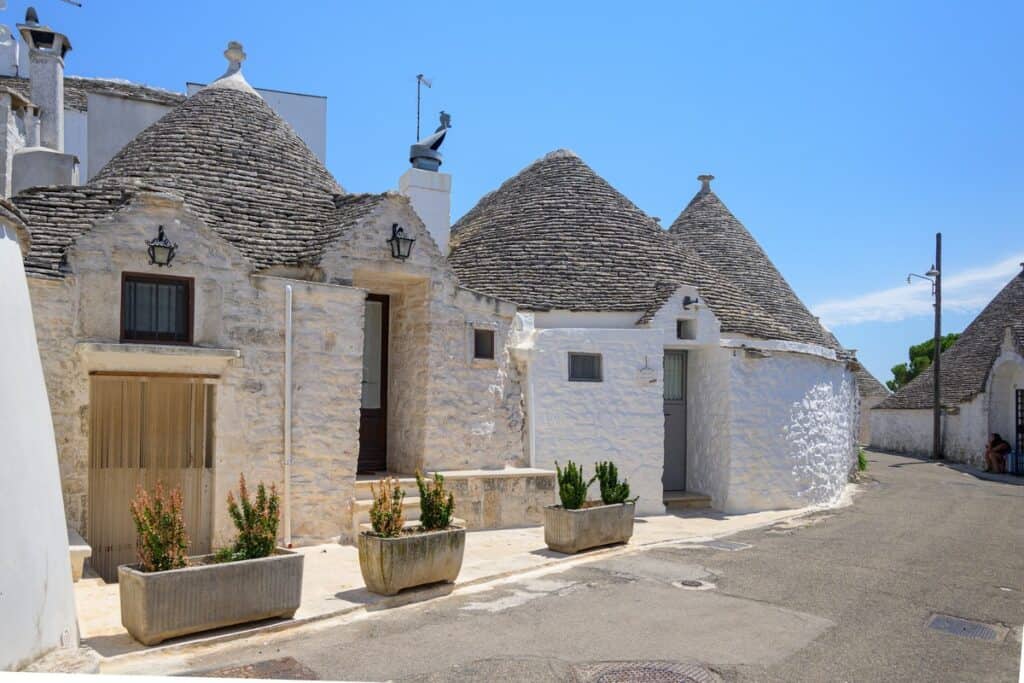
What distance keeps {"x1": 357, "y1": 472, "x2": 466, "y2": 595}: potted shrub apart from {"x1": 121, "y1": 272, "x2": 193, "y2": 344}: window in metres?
3.11

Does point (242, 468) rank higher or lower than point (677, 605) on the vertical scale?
higher

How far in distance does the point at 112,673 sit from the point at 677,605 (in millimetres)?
4847

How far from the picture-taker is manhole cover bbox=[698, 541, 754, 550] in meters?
10.8

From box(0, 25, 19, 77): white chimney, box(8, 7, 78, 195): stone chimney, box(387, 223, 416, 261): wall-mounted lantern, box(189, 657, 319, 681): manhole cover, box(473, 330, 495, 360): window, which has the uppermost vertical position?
box(0, 25, 19, 77): white chimney

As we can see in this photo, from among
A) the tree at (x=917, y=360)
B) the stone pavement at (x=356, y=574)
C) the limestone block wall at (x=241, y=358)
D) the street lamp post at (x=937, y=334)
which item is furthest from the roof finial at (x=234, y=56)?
the tree at (x=917, y=360)

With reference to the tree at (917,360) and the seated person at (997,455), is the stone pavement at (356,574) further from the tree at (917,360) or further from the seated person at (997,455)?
the tree at (917,360)

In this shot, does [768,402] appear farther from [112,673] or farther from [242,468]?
[112,673]

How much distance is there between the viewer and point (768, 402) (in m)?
14.5

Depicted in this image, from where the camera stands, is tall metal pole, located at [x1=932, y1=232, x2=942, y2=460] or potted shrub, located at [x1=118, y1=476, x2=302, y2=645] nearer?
potted shrub, located at [x1=118, y1=476, x2=302, y2=645]

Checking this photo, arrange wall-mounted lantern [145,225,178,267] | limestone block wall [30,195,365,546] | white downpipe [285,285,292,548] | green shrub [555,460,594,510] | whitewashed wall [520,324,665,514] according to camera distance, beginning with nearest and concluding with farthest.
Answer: limestone block wall [30,195,365,546]
wall-mounted lantern [145,225,178,267]
white downpipe [285,285,292,548]
green shrub [555,460,594,510]
whitewashed wall [520,324,665,514]

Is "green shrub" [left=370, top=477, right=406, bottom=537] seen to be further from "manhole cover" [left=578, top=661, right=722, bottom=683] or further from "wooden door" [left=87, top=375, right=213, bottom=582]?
"manhole cover" [left=578, top=661, right=722, bottom=683]

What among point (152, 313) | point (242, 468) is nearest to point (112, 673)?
point (242, 468)

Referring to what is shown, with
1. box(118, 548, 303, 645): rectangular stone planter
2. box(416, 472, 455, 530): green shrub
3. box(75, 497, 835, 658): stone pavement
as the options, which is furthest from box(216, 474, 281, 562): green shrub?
box(416, 472, 455, 530): green shrub

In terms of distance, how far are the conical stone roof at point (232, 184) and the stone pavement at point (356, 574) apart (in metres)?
3.79
